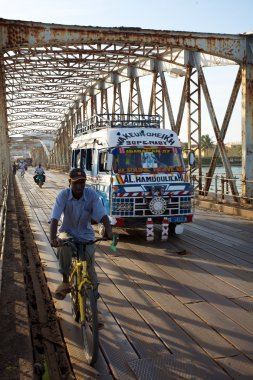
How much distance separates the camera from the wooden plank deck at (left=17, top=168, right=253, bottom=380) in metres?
3.74

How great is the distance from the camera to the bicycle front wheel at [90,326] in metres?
3.72

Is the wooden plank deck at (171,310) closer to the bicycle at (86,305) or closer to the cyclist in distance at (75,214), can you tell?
the bicycle at (86,305)

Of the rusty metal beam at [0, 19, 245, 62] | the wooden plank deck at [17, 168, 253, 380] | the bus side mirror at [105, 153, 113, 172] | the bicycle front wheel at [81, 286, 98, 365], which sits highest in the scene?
the rusty metal beam at [0, 19, 245, 62]

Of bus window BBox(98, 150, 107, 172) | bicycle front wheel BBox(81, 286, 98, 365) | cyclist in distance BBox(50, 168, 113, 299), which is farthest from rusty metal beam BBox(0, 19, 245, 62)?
bicycle front wheel BBox(81, 286, 98, 365)

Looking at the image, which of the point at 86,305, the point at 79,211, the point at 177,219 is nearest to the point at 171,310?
the point at 86,305

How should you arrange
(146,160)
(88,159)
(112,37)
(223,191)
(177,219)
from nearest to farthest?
1. (177,219)
2. (146,160)
3. (88,159)
4. (112,37)
5. (223,191)

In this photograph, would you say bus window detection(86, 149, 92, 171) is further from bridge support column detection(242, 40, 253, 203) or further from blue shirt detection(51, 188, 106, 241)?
blue shirt detection(51, 188, 106, 241)

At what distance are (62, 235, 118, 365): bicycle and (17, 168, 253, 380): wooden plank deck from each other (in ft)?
0.51

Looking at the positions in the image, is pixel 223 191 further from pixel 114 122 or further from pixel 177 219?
pixel 177 219

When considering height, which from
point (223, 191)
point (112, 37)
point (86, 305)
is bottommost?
point (86, 305)

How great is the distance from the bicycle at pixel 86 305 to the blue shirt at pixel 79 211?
293 mm

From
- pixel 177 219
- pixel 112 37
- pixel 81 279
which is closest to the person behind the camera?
pixel 81 279

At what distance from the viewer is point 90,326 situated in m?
3.89

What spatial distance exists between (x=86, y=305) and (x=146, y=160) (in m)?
5.91
